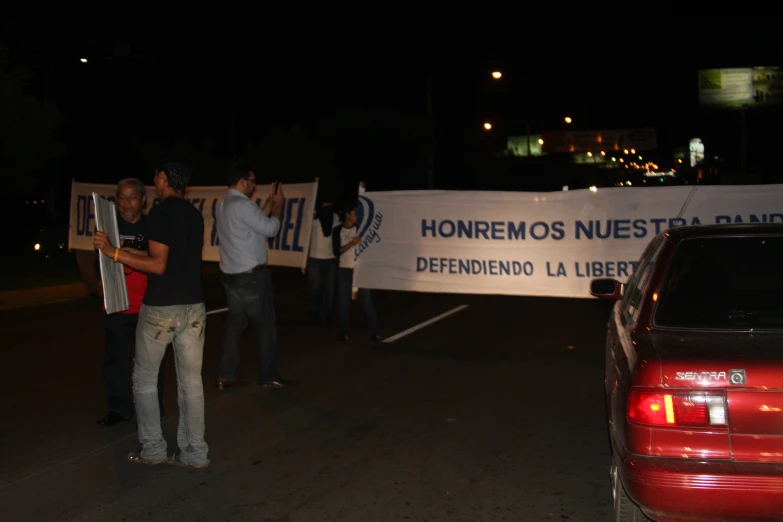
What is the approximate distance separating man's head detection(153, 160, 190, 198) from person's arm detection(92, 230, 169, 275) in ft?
1.39

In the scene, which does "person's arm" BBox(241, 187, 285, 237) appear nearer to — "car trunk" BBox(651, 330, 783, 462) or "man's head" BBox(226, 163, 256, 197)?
"man's head" BBox(226, 163, 256, 197)

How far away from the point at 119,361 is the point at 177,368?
143 cm

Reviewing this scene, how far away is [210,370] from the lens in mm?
9000

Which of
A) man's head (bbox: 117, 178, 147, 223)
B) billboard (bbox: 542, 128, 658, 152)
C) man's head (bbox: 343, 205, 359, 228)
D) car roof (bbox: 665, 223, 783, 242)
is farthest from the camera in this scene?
billboard (bbox: 542, 128, 658, 152)

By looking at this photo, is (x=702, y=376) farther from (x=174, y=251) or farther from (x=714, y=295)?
(x=174, y=251)

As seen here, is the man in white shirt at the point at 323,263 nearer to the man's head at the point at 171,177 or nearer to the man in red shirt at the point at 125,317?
the man in red shirt at the point at 125,317

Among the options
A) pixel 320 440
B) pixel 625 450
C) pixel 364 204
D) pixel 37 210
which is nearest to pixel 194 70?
pixel 37 210

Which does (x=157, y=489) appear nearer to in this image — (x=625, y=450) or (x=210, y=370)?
(x=625, y=450)

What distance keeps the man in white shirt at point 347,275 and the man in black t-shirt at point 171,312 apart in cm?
502

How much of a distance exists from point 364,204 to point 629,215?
10.5 feet

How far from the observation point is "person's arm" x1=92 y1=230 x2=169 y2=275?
533 cm

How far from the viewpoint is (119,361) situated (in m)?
6.80

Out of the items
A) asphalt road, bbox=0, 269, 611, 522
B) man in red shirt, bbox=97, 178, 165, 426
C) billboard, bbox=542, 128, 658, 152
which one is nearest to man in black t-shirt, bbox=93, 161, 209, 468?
asphalt road, bbox=0, 269, 611, 522

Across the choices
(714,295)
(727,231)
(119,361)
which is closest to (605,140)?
(119,361)
